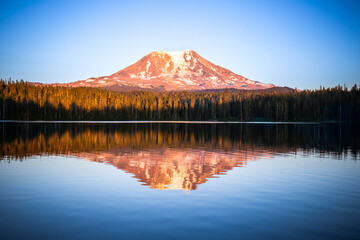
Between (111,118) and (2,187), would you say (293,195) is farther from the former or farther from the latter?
(111,118)

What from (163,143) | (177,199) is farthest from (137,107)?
(177,199)

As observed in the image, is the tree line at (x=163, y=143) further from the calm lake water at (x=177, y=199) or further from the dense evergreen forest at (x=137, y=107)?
the dense evergreen forest at (x=137, y=107)

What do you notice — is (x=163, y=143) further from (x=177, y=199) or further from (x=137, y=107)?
(x=137, y=107)

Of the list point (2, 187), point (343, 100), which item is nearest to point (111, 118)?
point (343, 100)

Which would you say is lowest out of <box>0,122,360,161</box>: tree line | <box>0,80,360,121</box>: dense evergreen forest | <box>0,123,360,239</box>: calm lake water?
<box>0,123,360,239</box>: calm lake water

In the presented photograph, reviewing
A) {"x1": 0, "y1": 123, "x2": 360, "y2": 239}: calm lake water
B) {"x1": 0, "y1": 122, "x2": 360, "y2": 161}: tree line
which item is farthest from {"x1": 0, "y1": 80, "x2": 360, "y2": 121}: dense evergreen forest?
{"x1": 0, "y1": 123, "x2": 360, "y2": 239}: calm lake water

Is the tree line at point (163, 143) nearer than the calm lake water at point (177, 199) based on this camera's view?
No

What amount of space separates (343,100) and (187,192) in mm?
187491

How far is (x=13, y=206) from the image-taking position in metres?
13.4

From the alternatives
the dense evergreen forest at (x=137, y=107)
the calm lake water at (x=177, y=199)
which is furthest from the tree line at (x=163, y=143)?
the dense evergreen forest at (x=137, y=107)

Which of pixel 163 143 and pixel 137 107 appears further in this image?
pixel 137 107

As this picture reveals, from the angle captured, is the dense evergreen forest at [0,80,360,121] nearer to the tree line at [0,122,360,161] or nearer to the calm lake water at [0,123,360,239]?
the tree line at [0,122,360,161]

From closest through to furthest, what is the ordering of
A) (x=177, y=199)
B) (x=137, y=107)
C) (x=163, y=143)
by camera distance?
(x=177, y=199)
(x=163, y=143)
(x=137, y=107)

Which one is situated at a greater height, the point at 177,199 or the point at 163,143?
the point at 163,143
